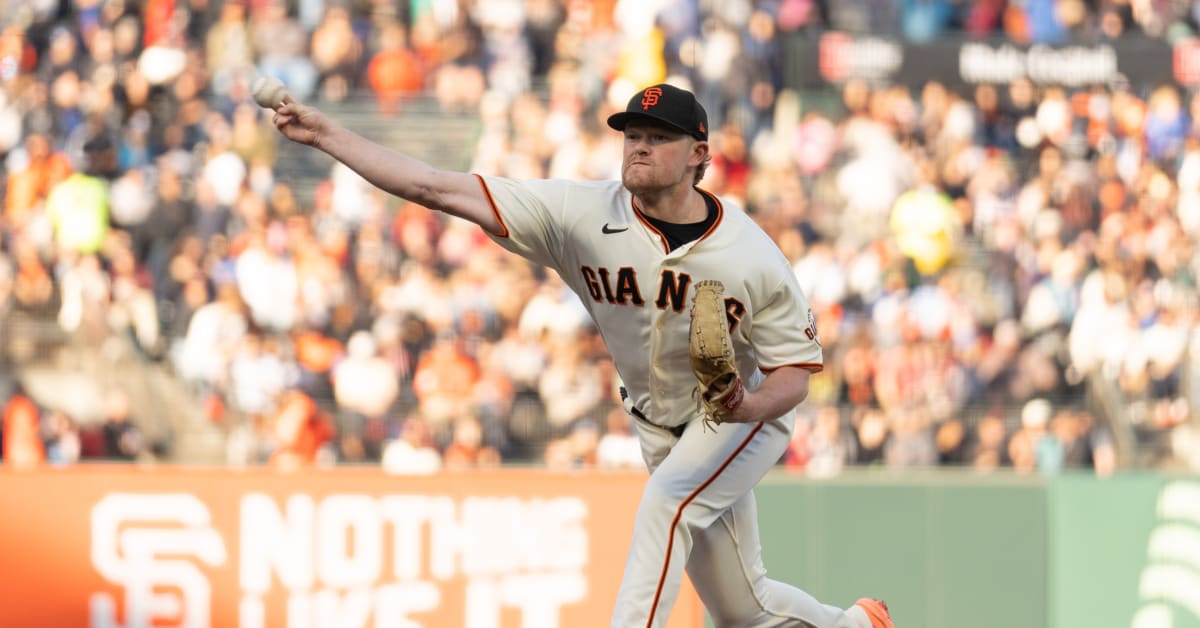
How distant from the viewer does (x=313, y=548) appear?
10.2 m

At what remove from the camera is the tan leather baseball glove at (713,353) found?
5.70 m

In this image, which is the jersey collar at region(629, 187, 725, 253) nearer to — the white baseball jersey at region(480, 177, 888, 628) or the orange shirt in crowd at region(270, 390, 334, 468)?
the white baseball jersey at region(480, 177, 888, 628)

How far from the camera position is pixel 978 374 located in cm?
1412

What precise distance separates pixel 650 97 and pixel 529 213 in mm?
568

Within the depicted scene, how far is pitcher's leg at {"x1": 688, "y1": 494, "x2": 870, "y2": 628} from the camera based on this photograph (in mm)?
6660

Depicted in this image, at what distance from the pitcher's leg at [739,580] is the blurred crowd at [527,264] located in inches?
194

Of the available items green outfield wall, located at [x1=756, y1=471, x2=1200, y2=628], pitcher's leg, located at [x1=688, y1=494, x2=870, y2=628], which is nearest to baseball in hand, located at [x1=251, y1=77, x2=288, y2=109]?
pitcher's leg, located at [x1=688, y1=494, x2=870, y2=628]

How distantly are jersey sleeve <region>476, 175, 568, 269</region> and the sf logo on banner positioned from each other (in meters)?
4.33

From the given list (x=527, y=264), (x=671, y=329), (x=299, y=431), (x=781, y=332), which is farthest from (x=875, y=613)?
(x=527, y=264)

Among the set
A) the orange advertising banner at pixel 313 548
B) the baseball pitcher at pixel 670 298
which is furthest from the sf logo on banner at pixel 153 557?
the baseball pitcher at pixel 670 298

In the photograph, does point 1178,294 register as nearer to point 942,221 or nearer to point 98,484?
point 942,221

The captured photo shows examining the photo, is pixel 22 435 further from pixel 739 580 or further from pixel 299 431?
pixel 739 580

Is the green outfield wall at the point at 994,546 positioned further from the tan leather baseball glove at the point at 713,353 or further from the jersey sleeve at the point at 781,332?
the tan leather baseball glove at the point at 713,353

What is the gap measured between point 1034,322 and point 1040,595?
14.3ft
